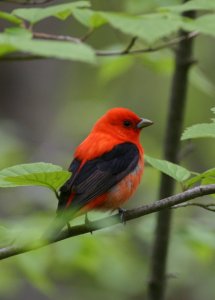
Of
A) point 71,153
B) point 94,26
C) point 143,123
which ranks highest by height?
point 94,26

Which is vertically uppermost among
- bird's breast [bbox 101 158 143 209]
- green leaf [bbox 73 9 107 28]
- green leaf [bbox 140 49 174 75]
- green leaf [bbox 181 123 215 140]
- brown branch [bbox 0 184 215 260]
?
green leaf [bbox 73 9 107 28]

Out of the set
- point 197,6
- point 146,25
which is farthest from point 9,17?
point 197,6

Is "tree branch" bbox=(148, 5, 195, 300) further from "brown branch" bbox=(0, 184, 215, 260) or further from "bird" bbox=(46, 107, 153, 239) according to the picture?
"brown branch" bbox=(0, 184, 215, 260)

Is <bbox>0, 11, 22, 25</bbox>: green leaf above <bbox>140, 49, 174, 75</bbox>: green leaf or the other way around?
above

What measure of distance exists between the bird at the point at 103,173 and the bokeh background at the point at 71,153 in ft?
0.87

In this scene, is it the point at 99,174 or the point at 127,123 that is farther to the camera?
the point at 127,123

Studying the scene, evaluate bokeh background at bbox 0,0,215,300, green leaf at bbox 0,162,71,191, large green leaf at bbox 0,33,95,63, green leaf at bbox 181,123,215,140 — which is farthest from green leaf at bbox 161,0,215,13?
bokeh background at bbox 0,0,215,300

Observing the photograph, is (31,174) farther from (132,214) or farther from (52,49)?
(132,214)

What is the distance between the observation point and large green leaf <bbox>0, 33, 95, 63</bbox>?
8.43 feet

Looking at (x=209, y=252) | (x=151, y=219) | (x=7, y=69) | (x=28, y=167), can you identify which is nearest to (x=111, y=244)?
(x=151, y=219)

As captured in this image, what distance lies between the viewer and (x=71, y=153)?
924 centimetres

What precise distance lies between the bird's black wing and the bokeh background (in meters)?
0.31

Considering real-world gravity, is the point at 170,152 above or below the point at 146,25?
below

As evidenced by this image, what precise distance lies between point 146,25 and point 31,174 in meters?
0.89
